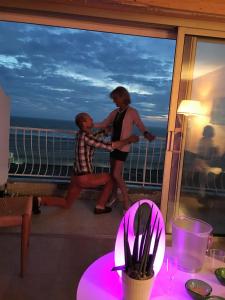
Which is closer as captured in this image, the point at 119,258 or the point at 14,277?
the point at 119,258

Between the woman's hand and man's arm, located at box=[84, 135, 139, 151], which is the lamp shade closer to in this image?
the woman's hand

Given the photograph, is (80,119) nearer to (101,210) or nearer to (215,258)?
(101,210)

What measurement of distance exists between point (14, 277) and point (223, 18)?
2.75 meters

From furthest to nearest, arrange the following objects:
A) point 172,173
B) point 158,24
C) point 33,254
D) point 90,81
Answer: point 90,81, point 172,173, point 158,24, point 33,254

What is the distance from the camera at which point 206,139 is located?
9.86 ft

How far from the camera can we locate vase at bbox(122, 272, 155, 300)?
103 centimetres

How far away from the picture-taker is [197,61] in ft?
9.45

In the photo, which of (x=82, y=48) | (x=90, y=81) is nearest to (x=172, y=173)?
(x=82, y=48)

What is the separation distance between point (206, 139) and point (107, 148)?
3.50 feet

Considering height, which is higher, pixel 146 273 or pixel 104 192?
pixel 146 273

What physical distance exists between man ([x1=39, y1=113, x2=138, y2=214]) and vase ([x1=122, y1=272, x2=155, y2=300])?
236 cm

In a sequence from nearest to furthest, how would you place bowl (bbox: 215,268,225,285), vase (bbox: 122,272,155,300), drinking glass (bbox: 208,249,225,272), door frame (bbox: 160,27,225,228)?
vase (bbox: 122,272,155,300)
bowl (bbox: 215,268,225,285)
drinking glass (bbox: 208,249,225,272)
door frame (bbox: 160,27,225,228)

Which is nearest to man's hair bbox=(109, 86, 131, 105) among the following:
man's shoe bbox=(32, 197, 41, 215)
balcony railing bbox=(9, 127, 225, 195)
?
balcony railing bbox=(9, 127, 225, 195)

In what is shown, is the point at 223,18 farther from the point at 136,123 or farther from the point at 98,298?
A: the point at 98,298
